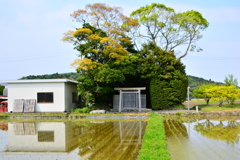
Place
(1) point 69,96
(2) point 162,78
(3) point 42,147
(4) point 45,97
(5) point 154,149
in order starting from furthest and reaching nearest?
(2) point 162,78, (1) point 69,96, (4) point 45,97, (3) point 42,147, (5) point 154,149

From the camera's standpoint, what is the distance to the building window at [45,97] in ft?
62.7

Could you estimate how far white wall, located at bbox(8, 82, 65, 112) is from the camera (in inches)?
748

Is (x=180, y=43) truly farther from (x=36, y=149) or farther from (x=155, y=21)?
(x=36, y=149)

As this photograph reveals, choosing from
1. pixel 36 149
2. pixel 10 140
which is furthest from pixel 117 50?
pixel 36 149

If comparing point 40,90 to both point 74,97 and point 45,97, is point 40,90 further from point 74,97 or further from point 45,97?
point 74,97

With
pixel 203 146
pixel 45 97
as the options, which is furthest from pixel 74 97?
pixel 203 146

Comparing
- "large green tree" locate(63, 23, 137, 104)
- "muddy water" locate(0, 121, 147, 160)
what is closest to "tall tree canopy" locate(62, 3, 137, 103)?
"large green tree" locate(63, 23, 137, 104)

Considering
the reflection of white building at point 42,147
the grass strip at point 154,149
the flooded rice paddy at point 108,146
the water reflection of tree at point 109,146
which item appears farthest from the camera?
the reflection of white building at point 42,147

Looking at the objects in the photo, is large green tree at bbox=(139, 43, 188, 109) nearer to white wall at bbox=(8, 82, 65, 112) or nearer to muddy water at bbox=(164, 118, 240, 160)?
white wall at bbox=(8, 82, 65, 112)

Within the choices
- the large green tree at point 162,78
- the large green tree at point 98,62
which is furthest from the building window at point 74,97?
the large green tree at point 162,78

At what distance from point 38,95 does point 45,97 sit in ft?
1.76

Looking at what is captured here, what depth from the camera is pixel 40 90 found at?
19156 mm

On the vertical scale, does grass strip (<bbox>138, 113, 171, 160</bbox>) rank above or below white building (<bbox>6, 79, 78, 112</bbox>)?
below

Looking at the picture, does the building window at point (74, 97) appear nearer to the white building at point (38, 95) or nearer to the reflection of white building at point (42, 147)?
the white building at point (38, 95)
